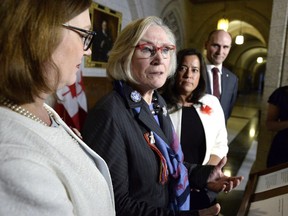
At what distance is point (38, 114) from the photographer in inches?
29.7

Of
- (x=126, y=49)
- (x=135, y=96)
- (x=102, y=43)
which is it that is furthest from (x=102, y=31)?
(x=135, y=96)

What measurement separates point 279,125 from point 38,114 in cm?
261

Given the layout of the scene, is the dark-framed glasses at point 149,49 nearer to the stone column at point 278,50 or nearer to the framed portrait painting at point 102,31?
the stone column at point 278,50

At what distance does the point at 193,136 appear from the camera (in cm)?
207

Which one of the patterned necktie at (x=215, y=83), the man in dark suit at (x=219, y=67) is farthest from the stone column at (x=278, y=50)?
the patterned necktie at (x=215, y=83)

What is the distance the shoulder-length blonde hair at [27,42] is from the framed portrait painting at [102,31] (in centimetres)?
436

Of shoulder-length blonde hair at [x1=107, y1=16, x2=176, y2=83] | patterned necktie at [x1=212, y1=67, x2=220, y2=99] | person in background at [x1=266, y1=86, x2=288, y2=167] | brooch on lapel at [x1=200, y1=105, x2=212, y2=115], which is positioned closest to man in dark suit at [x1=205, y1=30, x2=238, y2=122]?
patterned necktie at [x1=212, y1=67, x2=220, y2=99]

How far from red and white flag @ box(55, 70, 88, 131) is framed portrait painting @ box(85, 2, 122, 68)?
1.08 m

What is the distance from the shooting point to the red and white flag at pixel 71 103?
12.5 ft

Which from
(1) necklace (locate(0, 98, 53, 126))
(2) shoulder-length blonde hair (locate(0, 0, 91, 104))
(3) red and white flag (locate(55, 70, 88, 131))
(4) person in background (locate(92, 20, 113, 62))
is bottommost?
(3) red and white flag (locate(55, 70, 88, 131))

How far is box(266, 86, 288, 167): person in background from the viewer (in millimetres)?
2580

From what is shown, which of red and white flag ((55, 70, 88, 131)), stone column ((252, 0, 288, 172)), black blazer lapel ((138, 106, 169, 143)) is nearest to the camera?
black blazer lapel ((138, 106, 169, 143))

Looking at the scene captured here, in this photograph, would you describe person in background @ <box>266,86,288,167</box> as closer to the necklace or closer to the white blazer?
the white blazer

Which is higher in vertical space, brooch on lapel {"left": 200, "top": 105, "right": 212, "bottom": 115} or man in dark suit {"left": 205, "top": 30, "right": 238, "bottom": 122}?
man in dark suit {"left": 205, "top": 30, "right": 238, "bottom": 122}
